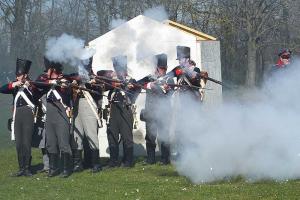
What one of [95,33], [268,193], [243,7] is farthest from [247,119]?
[243,7]

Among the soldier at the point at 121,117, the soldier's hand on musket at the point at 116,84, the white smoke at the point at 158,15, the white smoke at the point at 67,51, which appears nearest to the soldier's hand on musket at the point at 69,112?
the white smoke at the point at 67,51

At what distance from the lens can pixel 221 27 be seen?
107 ft

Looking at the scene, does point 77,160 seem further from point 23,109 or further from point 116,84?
point 116,84

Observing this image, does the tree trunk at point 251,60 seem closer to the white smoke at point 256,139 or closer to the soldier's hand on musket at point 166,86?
the soldier's hand on musket at point 166,86

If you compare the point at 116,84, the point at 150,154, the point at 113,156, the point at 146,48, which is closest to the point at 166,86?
the point at 146,48

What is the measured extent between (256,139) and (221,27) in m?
22.2

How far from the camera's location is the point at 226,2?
33.2 m

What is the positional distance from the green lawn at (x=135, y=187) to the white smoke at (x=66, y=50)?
2402 millimetres

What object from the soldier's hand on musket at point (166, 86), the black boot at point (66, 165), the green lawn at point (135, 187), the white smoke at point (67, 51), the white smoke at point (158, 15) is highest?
the white smoke at point (158, 15)

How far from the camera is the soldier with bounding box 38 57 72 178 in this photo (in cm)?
1255

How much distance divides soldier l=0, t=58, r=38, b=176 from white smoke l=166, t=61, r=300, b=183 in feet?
11.7

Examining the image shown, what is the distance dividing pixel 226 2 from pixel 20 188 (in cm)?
2367

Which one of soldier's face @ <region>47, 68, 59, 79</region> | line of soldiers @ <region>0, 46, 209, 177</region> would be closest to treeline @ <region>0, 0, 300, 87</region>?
line of soldiers @ <region>0, 46, 209, 177</region>

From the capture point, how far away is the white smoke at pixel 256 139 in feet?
35.3
